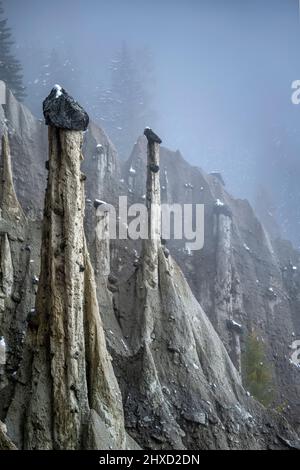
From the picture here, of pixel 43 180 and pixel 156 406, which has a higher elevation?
pixel 43 180

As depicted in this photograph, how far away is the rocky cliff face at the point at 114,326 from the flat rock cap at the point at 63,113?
436 mm

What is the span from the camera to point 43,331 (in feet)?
45.7

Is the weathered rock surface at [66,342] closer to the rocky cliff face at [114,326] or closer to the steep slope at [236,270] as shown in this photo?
the rocky cliff face at [114,326]

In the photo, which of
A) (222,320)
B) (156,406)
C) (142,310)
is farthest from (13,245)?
(222,320)

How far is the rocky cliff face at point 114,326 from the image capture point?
13477 mm

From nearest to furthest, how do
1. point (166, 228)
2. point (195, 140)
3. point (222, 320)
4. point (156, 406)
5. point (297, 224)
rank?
1. point (156, 406)
2. point (222, 320)
3. point (166, 228)
4. point (297, 224)
5. point (195, 140)

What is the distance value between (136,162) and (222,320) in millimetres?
24686

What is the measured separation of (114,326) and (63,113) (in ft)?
45.7

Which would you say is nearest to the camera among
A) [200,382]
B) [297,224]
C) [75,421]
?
[75,421]

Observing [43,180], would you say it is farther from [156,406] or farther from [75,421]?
[75,421]

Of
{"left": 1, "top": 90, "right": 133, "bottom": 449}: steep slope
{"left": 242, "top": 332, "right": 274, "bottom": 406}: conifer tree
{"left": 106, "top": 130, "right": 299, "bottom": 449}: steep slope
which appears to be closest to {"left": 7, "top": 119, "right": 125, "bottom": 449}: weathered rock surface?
{"left": 1, "top": 90, "right": 133, "bottom": 449}: steep slope

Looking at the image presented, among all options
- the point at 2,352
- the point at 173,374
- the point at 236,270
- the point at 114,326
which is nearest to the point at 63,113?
the point at 2,352

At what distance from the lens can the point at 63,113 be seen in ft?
44.0

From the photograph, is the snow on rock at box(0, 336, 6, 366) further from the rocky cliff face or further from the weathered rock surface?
the weathered rock surface
